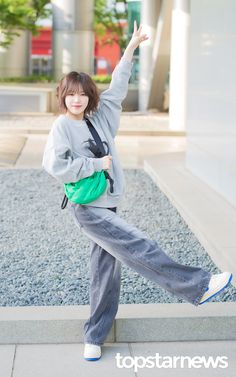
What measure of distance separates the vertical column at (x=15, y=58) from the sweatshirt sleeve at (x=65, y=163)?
26.4 metres

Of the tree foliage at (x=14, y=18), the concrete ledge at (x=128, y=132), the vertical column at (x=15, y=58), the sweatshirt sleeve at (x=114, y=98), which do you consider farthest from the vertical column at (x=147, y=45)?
the sweatshirt sleeve at (x=114, y=98)

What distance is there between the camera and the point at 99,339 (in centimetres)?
444

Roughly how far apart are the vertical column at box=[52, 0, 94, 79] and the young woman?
24.2 metres

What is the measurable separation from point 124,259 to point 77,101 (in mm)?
909

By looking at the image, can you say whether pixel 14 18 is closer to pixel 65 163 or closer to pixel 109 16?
pixel 109 16

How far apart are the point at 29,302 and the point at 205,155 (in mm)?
5572

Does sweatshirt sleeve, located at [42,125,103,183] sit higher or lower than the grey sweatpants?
higher

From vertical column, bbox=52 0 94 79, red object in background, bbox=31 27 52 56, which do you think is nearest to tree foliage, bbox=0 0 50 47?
vertical column, bbox=52 0 94 79

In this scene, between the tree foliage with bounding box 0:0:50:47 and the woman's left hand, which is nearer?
the woman's left hand

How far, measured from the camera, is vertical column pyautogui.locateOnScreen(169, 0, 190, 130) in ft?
57.5

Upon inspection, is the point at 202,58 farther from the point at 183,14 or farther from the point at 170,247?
the point at 183,14

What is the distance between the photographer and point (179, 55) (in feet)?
57.9

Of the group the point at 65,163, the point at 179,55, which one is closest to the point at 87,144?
the point at 65,163

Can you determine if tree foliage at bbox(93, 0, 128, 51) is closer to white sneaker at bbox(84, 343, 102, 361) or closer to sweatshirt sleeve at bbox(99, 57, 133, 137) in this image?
sweatshirt sleeve at bbox(99, 57, 133, 137)
